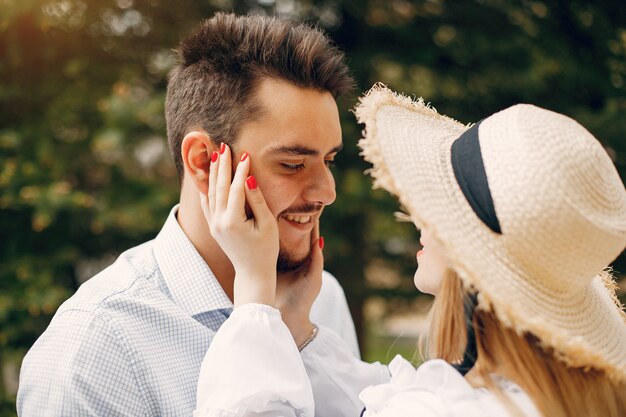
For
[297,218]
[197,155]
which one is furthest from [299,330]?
[197,155]

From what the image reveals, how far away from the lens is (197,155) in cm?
243

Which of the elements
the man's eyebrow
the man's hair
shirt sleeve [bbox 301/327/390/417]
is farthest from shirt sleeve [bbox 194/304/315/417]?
the man's hair

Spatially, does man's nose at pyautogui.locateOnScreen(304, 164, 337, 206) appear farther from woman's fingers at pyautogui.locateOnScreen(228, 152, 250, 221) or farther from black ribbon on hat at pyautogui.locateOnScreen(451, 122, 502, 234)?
black ribbon on hat at pyautogui.locateOnScreen(451, 122, 502, 234)

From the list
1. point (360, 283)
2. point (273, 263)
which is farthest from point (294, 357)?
point (360, 283)

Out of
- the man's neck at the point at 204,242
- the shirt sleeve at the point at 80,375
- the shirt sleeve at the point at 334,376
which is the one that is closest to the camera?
the shirt sleeve at the point at 80,375

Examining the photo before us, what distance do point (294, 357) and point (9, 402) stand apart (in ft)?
8.30

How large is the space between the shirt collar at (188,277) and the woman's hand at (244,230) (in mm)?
174

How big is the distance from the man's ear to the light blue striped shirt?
26cm

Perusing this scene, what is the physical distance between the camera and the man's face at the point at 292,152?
2375 mm

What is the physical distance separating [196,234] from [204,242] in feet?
0.15

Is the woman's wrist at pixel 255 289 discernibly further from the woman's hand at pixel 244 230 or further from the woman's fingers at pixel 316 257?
the woman's fingers at pixel 316 257

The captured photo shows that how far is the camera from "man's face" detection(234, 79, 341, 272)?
2375mm

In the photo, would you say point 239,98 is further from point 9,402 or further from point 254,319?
point 9,402

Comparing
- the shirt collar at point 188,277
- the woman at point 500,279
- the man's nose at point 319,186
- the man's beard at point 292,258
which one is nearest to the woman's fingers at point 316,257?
the man's beard at point 292,258
